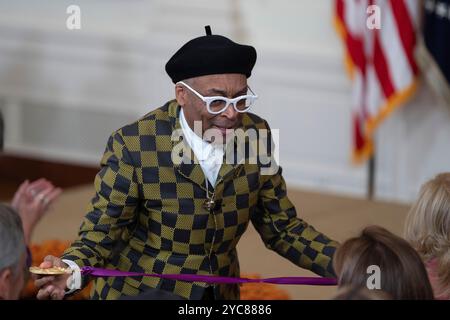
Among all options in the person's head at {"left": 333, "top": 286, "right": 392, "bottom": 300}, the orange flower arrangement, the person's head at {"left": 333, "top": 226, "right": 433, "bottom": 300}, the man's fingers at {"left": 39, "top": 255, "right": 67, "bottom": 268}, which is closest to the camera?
the person's head at {"left": 333, "top": 286, "right": 392, "bottom": 300}

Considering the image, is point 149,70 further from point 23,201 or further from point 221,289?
point 221,289

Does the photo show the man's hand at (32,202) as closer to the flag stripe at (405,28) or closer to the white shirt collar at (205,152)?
the white shirt collar at (205,152)

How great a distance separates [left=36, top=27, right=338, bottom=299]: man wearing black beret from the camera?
3010 mm

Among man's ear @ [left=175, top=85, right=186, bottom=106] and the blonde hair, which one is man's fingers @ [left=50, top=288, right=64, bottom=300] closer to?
man's ear @ [left=175, top=85, right=186, bottom=106]

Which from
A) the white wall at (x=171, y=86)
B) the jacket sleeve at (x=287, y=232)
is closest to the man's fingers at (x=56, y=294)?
the jacket sleeve at (x=287, y=232)

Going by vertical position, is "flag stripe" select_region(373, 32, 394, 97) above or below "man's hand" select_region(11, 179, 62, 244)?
above

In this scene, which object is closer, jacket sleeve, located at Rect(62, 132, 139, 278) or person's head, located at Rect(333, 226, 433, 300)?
person's head, located at Rect(333, 226, 433, 300)

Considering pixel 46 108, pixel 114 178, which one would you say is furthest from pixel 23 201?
pixel 46 108

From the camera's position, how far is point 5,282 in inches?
103

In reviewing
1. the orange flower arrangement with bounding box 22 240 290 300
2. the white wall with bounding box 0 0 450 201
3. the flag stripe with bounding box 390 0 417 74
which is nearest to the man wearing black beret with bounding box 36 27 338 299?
the orange flower arrangement with bounding box 22 240 290 300

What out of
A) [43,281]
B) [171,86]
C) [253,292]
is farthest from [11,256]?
[171,86]

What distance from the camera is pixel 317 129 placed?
687 cm

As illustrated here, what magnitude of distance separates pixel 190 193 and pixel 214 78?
369 mm
